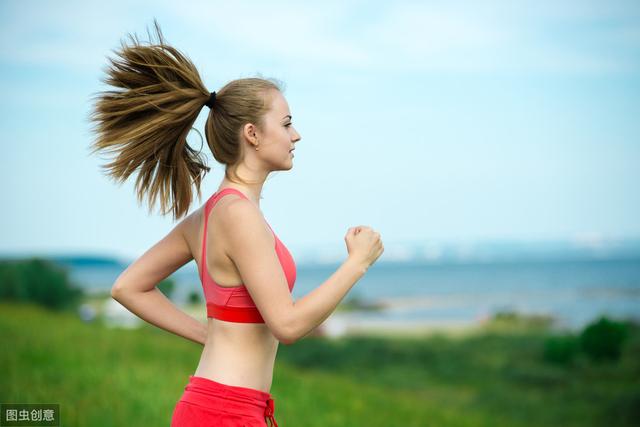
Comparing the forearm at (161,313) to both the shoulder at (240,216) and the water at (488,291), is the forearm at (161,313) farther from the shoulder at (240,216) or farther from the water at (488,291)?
the water at (488,291)

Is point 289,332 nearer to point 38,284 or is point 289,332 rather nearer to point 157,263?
point 157,263

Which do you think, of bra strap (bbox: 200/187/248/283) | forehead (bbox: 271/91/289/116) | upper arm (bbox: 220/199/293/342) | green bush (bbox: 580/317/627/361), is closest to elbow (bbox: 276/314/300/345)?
upper arm (bbox: 220/199/293/342)

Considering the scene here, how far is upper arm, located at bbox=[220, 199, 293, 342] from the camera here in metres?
2.29

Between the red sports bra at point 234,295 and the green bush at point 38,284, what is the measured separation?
49.6 ft

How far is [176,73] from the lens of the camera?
8.76 ft

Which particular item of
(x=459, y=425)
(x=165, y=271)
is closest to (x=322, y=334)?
(x=459, y=425)

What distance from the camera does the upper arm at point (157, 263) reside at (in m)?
2.77

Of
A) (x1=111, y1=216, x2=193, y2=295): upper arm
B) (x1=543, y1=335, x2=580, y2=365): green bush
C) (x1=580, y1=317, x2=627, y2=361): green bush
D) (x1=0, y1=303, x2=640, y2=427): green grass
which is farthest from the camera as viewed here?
(x1=543, y1=335, x2=580, y2=365): green bush

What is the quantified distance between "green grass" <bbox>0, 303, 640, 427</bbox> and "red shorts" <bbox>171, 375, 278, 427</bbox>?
15.4 ft

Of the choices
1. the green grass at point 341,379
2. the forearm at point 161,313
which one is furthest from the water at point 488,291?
the forearm at point 161,313

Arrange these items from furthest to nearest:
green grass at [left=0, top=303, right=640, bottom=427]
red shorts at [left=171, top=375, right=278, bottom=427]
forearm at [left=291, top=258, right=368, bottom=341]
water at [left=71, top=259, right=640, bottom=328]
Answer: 1. water at [left=71, top=259, right=640, bottom=328]
2. green grass at [left=0, top=303, right=640, bottom=427]
3. red shorts at [left=171, top=375, right=278, bottom=427]
4. forearm at [left=291, top=258, right=368, bottom=341]

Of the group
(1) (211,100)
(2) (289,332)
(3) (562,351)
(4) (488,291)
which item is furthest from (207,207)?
(4) (488,291)

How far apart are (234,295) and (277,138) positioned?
1.69ft

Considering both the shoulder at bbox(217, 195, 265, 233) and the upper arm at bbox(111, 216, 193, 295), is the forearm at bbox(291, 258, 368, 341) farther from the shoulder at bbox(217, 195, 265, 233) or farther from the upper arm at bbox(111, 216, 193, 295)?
the upper arm at bbox(111, 216, 193, 295)
